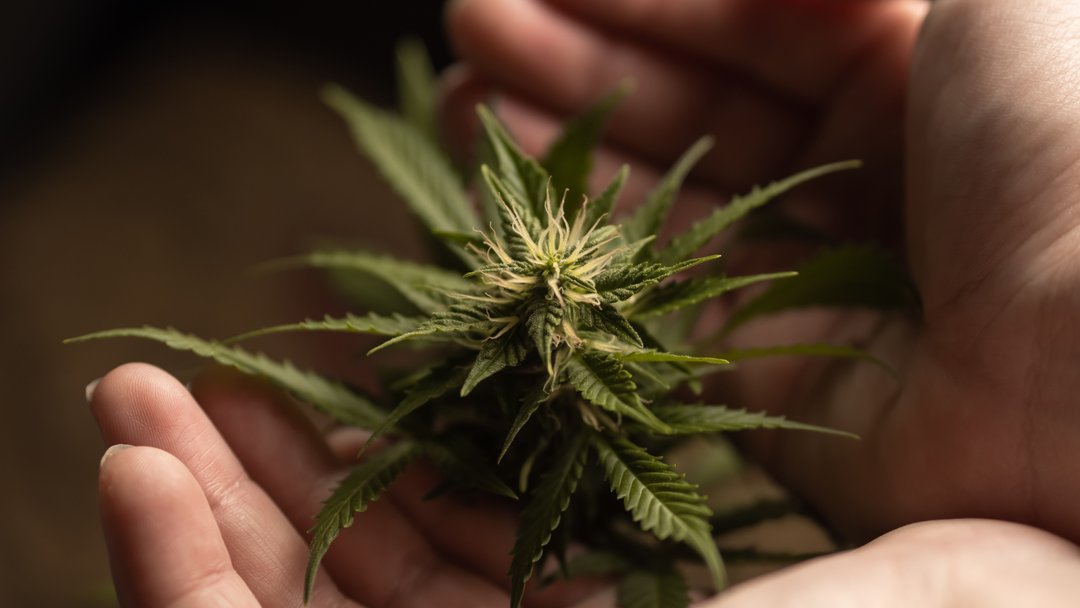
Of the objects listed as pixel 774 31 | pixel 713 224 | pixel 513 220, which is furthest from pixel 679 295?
pixel 774 31

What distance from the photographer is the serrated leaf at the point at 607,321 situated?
725 mm

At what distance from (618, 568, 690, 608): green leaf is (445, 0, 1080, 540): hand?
0.24 m

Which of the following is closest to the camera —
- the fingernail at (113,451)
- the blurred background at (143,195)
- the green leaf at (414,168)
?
the fingernail at (113,451)

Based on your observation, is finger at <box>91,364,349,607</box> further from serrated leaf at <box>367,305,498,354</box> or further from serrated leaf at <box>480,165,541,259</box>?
serrated leaf at <box>480,165,541,259</box>

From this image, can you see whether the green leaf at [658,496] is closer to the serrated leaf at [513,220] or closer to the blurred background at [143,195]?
the serrated leaf at [513,220]

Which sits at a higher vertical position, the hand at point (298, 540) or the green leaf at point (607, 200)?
the green leaf at point (607, 200)

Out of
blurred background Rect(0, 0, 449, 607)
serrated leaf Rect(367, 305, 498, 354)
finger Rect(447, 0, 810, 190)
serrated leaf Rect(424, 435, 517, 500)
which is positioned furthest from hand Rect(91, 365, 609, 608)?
blurred background Rect(0, 0, 449, 607)

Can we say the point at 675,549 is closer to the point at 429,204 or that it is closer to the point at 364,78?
the point at 429,204

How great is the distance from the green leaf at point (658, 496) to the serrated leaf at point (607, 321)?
0.11m

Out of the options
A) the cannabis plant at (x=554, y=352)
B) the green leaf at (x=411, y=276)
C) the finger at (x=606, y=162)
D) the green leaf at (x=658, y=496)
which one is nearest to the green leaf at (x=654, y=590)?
the cannabis plant at (x=554, y=352)

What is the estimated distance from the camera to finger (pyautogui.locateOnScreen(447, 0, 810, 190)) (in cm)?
121

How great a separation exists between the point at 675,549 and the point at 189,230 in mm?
1318

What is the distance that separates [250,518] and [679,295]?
0.47 meters

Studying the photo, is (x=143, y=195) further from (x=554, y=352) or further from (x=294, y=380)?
(x=554, y=352)
